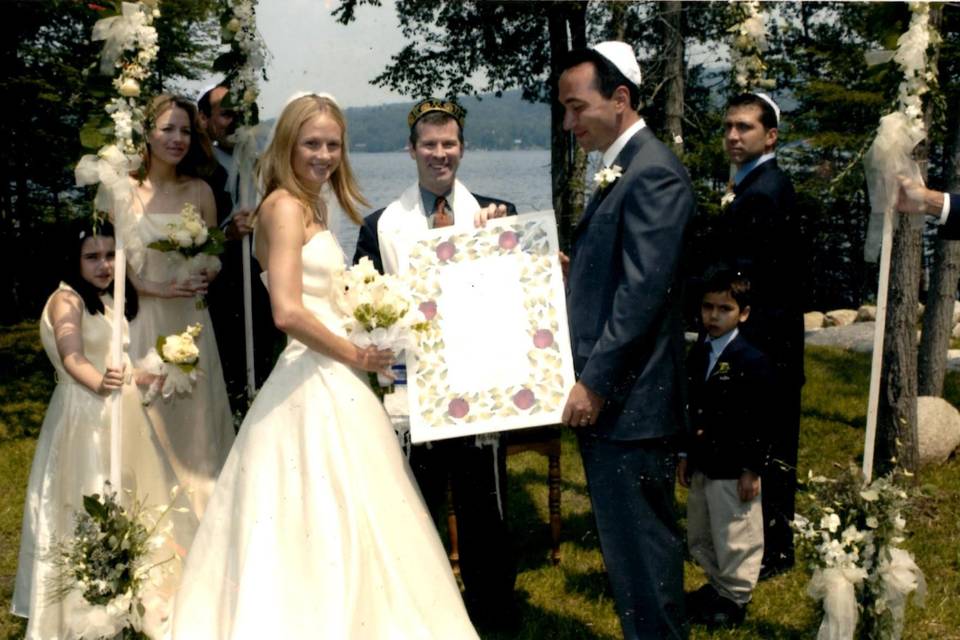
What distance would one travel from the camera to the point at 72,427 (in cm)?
557

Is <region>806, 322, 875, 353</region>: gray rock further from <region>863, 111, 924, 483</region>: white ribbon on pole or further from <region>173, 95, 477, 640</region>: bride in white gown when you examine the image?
<region>173, 95, 477, 640</region>: bride in white gown

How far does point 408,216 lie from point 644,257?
172cm

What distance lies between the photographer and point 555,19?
17297mm

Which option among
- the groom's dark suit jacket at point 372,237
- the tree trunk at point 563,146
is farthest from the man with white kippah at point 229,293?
the tree trunk at point 563,146

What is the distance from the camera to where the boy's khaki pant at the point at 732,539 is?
5422mm

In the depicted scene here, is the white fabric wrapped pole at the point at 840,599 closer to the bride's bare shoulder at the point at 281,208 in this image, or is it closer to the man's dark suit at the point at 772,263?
the man's dark suit at the point at 772,263

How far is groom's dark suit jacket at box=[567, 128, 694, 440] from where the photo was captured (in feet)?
13.8

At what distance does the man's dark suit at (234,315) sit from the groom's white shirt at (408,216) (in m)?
1.41

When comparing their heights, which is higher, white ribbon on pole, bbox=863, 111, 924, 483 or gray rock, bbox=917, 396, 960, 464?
white ribbon on pole, bbox=863, 111, 924, 483

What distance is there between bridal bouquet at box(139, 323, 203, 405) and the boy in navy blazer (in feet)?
9.67

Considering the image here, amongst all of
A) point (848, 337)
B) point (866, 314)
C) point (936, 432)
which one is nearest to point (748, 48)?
point (936, 432)

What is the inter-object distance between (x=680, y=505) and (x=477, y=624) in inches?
109

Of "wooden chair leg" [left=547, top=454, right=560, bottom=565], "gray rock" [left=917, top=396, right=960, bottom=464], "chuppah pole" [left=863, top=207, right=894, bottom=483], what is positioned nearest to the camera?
"chuppah pole" [left=863, top=207, right=894, bottom=483]

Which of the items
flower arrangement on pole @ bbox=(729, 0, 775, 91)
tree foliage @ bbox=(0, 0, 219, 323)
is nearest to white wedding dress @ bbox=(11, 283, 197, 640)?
flower arrangement on pole @ bbox=(729, 0, 775, 91)
